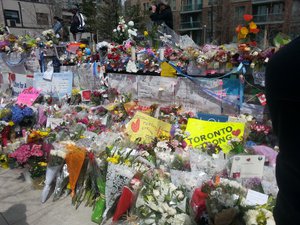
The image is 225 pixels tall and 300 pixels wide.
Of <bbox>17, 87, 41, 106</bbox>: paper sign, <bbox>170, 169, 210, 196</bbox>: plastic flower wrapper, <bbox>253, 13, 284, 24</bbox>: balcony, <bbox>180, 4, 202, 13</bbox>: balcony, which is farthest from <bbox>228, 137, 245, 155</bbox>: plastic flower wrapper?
<bbox>180, 4, 202, 13</bbox>: balcony

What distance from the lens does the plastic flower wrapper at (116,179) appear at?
2.67m

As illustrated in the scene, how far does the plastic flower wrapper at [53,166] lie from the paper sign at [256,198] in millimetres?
2058

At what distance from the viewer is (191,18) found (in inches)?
1531

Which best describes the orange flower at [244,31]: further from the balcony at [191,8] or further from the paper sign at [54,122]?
the balcony at [191,8]

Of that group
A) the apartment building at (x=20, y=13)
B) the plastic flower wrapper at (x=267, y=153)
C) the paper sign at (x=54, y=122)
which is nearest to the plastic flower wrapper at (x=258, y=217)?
the plastic flower wrapper at (x=267, y=153)

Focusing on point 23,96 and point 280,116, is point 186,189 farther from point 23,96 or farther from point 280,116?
point 23,96

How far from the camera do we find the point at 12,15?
32.6 m

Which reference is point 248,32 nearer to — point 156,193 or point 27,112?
point 156,193

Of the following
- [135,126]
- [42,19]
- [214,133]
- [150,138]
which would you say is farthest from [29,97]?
[42,19]

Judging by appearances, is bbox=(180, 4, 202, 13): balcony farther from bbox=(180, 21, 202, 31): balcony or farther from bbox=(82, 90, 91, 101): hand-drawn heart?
bbox=(82, 90, 91, 101): hand-drawn heart

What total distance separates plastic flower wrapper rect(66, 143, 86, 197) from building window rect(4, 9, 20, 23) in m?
35.0

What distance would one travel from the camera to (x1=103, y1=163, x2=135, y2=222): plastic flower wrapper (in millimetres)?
2670

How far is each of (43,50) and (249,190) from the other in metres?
5.88

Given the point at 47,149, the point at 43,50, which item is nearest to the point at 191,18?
the point at 43,50
